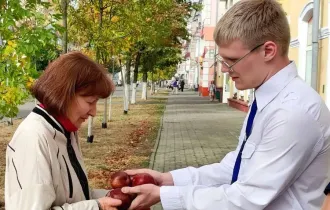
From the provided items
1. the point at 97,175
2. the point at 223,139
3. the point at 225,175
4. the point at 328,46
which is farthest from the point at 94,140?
the point at 225,175

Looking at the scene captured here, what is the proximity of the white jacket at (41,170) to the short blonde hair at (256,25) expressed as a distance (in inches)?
34.3

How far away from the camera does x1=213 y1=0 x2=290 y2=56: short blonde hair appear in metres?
2.30

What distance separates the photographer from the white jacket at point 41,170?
2.36m

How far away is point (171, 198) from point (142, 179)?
322 millimetres

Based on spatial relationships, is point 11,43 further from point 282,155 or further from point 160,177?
point 282,155

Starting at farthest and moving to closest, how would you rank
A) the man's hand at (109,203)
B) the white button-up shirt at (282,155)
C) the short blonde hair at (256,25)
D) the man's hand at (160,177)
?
the man's hand at (160,177) → the man's hand at (109,203) → the short blonde hair at (256,25) → the white button-up shirt at (282,155)

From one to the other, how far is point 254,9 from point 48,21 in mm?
5916

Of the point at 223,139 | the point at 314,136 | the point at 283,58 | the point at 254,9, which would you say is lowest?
the point at 223,139

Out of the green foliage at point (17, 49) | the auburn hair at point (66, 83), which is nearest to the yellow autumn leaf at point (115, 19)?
the green foliage at point (17, 49)

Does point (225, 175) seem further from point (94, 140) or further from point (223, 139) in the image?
point (223, 139)

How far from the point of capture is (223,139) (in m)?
16.1

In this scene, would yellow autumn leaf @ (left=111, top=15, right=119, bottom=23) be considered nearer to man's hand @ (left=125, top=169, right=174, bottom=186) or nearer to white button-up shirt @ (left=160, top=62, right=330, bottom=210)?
man's hand @ (left=125, top=169, right=174, bottom=186)

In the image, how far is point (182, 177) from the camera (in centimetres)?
304

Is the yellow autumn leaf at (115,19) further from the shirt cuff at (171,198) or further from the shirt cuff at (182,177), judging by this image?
the shirt cuff at (171,198)
